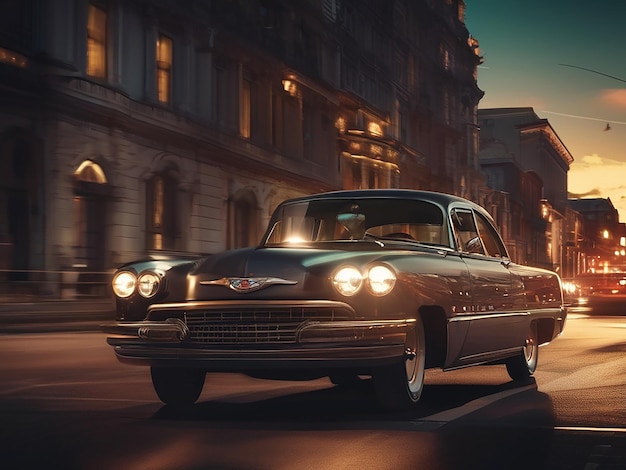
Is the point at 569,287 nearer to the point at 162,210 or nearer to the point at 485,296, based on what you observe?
the point at 162,210

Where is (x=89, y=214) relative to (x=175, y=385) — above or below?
above

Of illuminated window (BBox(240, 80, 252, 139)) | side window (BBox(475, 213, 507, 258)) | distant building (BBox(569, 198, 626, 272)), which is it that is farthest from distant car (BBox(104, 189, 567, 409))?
distant building (BBox(569, 198, 626, 272))

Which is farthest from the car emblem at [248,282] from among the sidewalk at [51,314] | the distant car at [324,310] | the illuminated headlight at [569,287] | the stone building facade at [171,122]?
the illuminated headlight at [569,287]

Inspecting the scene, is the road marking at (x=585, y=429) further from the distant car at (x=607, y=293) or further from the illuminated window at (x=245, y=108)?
the illuminated window at (x=245, y=108)

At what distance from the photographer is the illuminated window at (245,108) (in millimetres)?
36906

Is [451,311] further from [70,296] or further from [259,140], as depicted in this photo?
[259,140]

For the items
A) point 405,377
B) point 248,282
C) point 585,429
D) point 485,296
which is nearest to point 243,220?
point 485,296

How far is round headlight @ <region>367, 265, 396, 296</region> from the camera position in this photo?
765 centimetres

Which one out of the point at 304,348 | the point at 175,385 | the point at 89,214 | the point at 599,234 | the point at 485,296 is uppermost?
Answer: the point at 599,234

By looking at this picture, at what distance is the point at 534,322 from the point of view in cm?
1116

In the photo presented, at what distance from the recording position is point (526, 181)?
9925 cm

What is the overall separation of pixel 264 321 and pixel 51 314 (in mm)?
15214

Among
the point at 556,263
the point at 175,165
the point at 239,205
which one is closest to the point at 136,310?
the point at 175,165

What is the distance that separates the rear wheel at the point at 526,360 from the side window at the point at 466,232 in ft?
4.49
